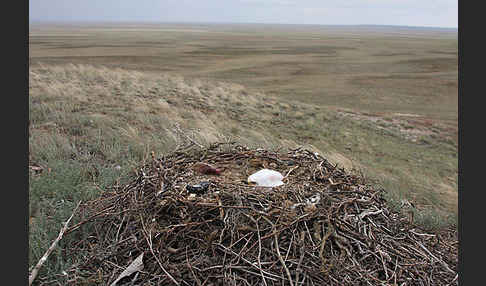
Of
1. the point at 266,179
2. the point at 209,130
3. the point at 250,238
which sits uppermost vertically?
the point at 209,130

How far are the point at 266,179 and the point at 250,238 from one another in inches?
29.0

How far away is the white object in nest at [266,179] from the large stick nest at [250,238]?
82 millimetres

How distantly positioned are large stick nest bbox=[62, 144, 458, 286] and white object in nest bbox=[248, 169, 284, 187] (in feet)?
0.27

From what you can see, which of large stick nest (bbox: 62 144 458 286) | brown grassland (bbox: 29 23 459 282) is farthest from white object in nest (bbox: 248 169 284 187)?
brown grassland (bbox: 29 23 459 282)

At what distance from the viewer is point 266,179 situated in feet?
11.0

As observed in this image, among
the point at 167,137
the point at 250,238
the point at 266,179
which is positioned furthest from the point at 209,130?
the point at 250,238

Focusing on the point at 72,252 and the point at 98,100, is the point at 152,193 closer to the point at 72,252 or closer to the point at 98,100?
the point at 72,252

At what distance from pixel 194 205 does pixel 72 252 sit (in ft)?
3.51

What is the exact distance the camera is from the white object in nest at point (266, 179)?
130 inches

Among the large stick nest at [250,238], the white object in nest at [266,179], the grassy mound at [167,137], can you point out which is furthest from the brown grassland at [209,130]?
the white object in nest at [266,179]

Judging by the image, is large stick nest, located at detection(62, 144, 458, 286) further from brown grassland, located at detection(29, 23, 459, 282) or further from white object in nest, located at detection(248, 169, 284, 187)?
brown grassland, located at detection(29, 23, 459, 282)

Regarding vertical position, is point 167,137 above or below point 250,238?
above

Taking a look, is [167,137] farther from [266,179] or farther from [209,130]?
[266,179]

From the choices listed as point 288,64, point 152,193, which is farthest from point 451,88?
point 152,193
